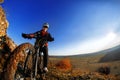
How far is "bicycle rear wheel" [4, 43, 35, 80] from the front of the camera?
10.3m

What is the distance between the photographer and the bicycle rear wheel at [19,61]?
33.8ft

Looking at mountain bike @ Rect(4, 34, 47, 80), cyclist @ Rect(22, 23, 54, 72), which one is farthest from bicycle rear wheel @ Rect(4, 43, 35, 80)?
cyclist @ Rect(22, 23, 54, 72)

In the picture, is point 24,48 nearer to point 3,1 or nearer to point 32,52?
point 32,52

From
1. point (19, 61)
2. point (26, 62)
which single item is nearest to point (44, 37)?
point (26, 62)

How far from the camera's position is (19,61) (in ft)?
35.9

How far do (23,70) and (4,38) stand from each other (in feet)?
25.0

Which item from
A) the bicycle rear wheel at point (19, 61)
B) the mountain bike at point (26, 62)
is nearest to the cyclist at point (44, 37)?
the mountain bike at point (26, 62)

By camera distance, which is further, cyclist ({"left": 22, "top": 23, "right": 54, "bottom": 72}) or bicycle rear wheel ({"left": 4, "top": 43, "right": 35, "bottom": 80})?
cyclist ({"left": 22, "top": 23, "right": 54, "bottom": 72})

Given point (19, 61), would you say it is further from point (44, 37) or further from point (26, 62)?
point (44, 37)

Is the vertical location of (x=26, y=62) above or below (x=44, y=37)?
below

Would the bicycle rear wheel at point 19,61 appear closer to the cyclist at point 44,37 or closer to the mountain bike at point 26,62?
the mountain bike at point 26,62

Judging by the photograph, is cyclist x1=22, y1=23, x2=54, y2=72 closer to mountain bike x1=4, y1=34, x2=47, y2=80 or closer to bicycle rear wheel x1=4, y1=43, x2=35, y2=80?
mountain bike x1=4, y1=34, x2=47, y2=80

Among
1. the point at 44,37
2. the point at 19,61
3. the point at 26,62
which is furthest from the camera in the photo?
the point at 44,37

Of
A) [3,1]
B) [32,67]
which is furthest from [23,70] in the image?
[3,1]
